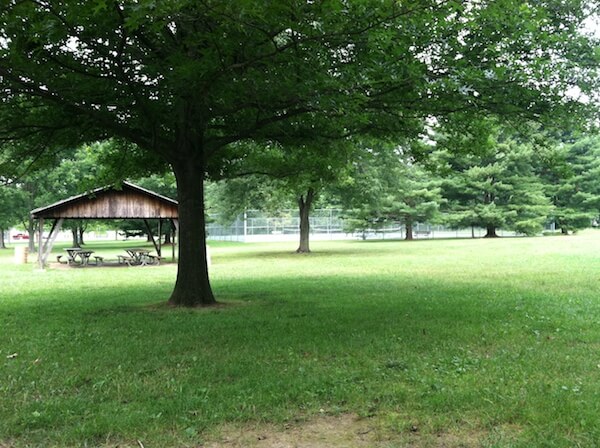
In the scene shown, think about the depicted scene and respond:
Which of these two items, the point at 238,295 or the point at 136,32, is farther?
the point at 238,295

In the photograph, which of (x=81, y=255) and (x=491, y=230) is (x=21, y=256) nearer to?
(x=81, y=255)

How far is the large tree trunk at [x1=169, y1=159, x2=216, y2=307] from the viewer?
1055 cm

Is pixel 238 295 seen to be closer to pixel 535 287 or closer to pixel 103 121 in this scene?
pixel 103 121

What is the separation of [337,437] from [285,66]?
190 inches

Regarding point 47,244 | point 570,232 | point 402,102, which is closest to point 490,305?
point 402,102

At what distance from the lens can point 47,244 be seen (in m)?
22.4

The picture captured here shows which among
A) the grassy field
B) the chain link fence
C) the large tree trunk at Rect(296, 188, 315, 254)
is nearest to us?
the grassy field

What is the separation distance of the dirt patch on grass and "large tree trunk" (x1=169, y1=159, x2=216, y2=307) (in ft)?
21.9

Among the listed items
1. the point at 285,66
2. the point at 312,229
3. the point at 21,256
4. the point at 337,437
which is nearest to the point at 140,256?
the point at 21,256

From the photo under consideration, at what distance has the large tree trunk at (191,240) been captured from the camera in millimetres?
10555

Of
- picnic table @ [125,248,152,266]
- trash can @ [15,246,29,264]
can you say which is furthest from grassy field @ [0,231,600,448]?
trash can @ [15,246,29,264]

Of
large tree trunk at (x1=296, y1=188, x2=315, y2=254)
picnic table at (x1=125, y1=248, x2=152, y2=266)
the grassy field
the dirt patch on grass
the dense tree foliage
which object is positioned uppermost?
the dense tree foliage

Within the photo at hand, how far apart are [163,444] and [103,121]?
679 cm

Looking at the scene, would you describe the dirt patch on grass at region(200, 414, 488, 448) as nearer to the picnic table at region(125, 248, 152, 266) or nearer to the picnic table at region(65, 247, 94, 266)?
the picnic table at region(125, 248, 152, 266)
